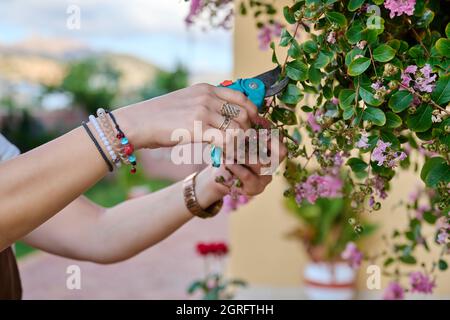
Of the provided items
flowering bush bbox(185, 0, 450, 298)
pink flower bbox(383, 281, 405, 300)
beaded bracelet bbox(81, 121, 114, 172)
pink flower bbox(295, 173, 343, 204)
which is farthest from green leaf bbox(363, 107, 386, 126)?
pink flower bbox(383, 281, 405, 300)

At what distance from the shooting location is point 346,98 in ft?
2.57

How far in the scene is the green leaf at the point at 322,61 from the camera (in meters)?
0.78

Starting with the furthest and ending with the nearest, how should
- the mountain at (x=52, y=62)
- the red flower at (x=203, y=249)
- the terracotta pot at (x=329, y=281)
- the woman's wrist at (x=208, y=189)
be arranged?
1. the mountain at (x=52, y=62)
2. the terracotta pot at (x=329, y=281)
3. the red flower at (x=203, y=249)
4. the woman's wrist at (x=208, y=189)

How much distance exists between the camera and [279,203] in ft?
11.6

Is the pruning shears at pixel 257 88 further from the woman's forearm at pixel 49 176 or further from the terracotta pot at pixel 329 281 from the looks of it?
the terracotta pot at pixel 329 281

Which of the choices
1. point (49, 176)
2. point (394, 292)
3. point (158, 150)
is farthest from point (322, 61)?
point (158, 150)

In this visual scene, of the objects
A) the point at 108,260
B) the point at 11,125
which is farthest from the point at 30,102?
the point at 108,260

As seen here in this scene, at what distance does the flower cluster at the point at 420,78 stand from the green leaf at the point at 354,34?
0.07 metres

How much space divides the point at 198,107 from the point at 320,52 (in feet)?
0.56

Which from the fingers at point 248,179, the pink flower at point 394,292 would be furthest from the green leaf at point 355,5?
the pink flower at point 394,292

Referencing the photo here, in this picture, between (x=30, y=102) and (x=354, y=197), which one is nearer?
(x=354, y=197)

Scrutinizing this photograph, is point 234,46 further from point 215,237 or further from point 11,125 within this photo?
point 11,125

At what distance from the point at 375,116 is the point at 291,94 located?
0.40 feet

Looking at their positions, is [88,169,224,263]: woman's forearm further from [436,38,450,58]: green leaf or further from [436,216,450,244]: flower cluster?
[436,38,450,58]: green leaf
